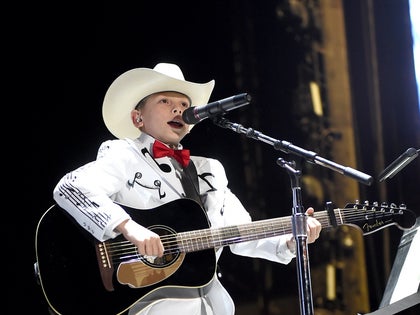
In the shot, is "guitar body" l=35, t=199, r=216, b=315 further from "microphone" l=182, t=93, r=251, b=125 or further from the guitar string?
"microphone" l=182, t=93, r=251, b=125

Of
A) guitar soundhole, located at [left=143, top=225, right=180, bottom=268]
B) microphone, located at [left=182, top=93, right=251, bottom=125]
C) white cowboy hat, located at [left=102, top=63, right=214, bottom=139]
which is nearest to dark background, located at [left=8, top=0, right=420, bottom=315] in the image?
white cowboy hat, located at [left=102, top=63, right=214, bottom=139]

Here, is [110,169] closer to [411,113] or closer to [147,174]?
[147,174]

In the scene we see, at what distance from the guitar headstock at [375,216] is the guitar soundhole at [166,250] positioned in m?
0.70

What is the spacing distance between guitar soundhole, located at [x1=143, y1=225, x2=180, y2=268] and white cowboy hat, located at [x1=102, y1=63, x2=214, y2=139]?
0.58 metres

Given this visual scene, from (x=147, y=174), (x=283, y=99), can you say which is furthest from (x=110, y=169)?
(x=283, y=99)

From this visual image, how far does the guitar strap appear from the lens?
2.41m

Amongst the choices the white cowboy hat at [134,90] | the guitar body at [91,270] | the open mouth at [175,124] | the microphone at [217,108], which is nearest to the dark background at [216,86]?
A: the guitar body at [91,270]

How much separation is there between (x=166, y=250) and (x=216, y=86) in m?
1.23

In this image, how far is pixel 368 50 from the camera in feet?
11.7

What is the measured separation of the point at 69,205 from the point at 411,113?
86.2 inches

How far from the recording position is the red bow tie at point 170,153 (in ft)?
7.98

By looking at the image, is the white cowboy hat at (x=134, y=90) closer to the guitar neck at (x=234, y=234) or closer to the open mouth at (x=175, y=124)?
the open mouth at (x=175, y=124)

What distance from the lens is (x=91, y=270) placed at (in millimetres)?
2111

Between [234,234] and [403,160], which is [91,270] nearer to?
[234,234]
